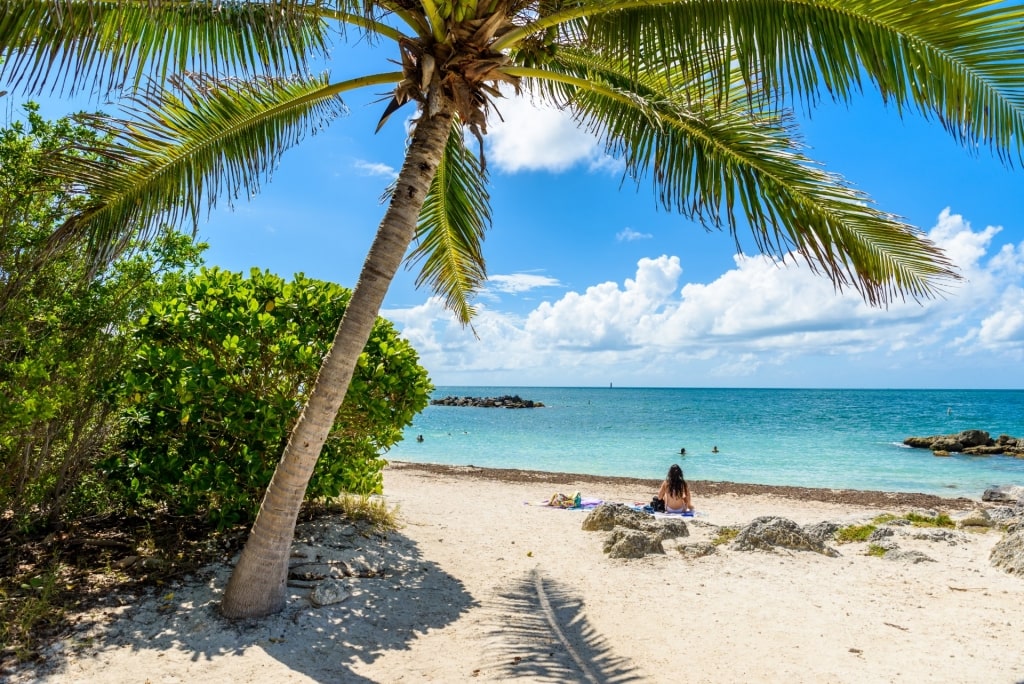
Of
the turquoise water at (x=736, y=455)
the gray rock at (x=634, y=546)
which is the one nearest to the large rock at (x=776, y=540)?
the gray rock at (x=634, y=546)

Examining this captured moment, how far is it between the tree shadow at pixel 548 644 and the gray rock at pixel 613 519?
2.90 meters

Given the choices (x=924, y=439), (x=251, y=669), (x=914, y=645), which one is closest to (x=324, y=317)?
(x=251, y=669)

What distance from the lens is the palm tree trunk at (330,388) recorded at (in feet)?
15.5

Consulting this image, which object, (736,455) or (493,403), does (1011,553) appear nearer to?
(736,455)

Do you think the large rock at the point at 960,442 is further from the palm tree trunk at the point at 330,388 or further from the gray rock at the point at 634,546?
the palm tree trunk at the point at 330,388

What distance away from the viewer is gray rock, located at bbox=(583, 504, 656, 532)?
9.06m

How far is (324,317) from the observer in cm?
671

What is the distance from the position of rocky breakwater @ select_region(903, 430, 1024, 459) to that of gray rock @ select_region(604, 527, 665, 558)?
32.5 metres

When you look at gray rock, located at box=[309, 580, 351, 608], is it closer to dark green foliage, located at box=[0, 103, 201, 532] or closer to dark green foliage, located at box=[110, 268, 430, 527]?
dark green foliage, located at box=[110, 268, 430, 527]

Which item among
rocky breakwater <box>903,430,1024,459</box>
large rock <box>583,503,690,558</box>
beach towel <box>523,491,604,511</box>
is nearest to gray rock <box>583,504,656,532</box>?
large rock <box>583,503,690,558</box>

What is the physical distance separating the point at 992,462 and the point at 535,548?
3101 centimetres

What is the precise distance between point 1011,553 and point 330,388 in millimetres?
8087

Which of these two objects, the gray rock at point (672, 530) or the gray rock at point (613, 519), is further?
the gray rock at point (613, 519)

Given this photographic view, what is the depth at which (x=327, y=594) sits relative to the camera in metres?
5.50
